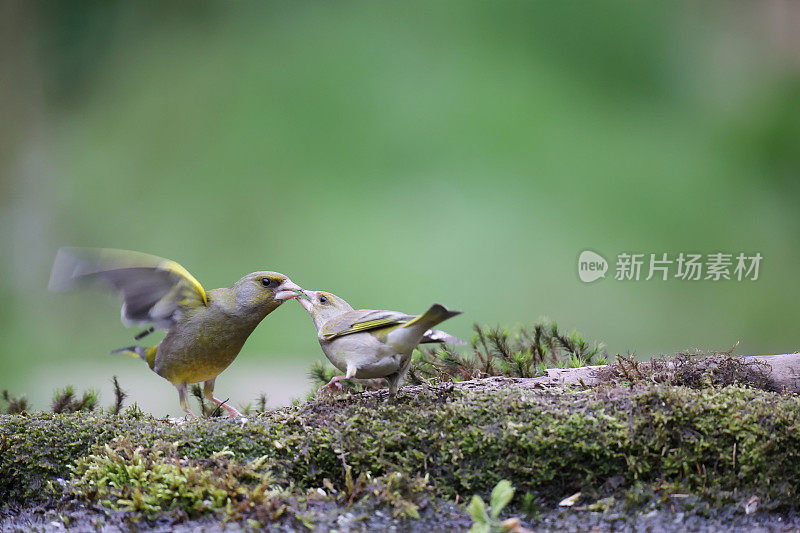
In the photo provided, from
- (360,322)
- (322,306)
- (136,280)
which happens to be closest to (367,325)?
(360,322)

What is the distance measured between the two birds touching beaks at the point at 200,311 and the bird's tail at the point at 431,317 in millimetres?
172

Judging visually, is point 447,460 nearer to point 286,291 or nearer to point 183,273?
point 286,291

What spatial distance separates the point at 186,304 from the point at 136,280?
0.60ft

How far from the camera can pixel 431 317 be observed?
6.45 feet

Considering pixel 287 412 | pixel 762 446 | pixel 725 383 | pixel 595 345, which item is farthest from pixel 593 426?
pixel 595 345

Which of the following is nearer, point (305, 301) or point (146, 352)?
point (305, 301)

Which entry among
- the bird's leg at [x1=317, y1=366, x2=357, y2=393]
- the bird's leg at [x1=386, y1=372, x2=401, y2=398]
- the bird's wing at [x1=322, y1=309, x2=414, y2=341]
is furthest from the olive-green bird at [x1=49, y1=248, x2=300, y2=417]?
the bird's leg at [x1=386, y1=372, x2=401, y2=398]

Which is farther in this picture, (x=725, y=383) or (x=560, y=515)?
(x=725, y=383)

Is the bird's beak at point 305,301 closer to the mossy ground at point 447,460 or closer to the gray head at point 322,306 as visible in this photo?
the gray head at point 322,306

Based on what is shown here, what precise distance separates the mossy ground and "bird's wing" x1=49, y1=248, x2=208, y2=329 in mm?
447

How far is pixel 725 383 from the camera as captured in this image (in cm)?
240

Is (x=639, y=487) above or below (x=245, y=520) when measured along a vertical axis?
above

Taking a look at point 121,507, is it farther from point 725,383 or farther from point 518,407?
point 725,383

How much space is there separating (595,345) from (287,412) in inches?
55.0
